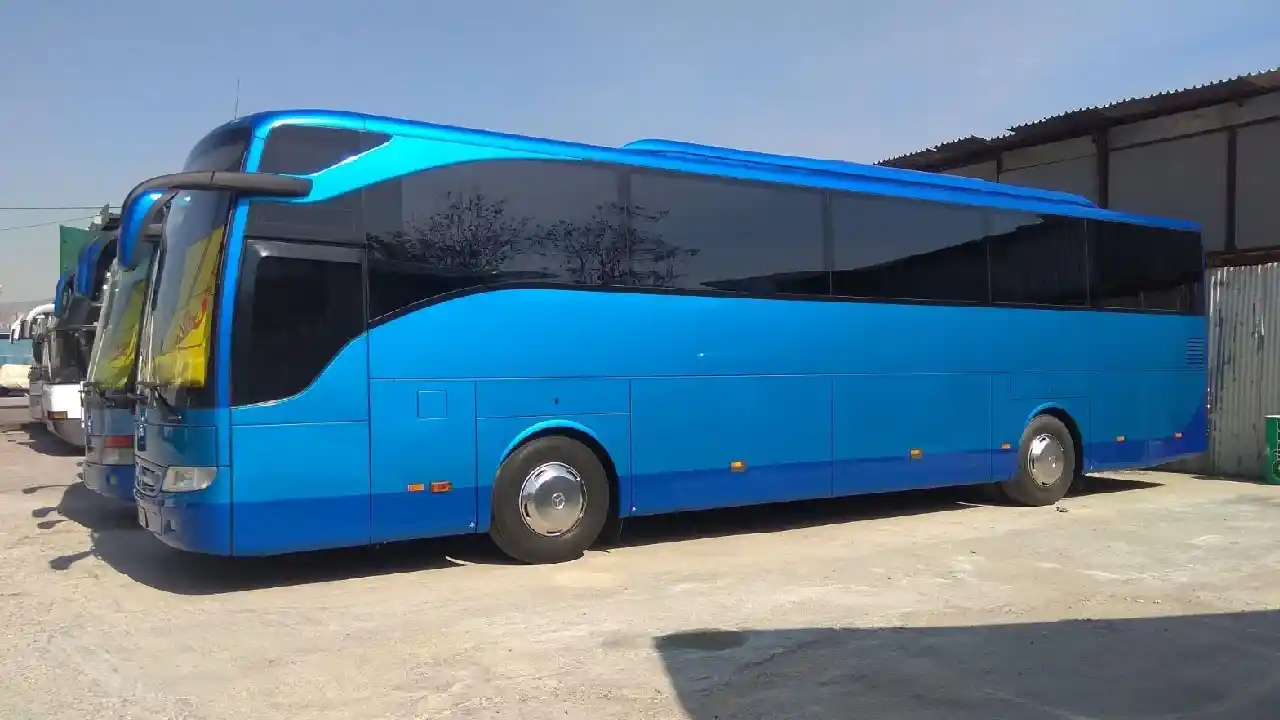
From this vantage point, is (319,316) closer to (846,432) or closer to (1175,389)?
(846,432)

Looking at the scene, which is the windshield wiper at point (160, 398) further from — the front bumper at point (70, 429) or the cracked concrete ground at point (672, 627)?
the front bumper at point (70, 429)

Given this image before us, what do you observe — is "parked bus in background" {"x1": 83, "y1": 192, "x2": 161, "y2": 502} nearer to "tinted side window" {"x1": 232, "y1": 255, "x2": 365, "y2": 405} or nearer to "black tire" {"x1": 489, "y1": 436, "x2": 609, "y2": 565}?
"tinted side window" {"x1": 232, "y1": 255, "x2": 365, "y2": 405}

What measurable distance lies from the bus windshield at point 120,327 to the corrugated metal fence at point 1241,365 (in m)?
14.0

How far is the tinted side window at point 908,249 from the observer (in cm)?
973

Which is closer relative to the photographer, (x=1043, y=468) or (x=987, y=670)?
(x=987, y=670)

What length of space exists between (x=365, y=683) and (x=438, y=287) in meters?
3.26

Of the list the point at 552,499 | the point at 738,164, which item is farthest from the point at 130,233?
the point at 738,164

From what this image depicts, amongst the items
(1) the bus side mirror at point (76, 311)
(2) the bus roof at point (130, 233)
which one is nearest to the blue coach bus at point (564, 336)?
(2) the bus roof at point (130, 233)

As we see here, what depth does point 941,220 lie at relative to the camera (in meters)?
10.5

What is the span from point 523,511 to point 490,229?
223cm

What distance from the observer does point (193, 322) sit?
6832 millimetres

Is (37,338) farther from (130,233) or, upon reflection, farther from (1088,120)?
(1088,120)

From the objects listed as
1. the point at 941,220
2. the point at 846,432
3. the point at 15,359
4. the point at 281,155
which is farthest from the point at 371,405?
the point at 15,359

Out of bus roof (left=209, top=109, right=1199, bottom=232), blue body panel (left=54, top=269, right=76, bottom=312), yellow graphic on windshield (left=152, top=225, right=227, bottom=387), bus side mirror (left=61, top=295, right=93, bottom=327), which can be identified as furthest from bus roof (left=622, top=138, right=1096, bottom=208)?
blue body panel (left=54, top=269, right=76, bottom=312)
